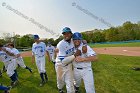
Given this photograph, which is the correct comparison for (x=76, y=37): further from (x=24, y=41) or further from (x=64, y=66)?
(x=24, y=41)

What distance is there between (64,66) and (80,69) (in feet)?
1.69

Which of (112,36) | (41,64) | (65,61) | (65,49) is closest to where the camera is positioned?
(65,61)

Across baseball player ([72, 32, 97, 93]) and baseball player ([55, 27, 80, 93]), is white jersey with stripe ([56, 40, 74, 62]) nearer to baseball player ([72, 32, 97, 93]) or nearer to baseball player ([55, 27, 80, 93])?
baseball player ([55, 27, 80, 93])

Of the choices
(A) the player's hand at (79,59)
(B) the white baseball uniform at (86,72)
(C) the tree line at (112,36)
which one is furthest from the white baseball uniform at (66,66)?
(C) the tree line at (112,36)

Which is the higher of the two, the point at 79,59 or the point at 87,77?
the point at 79,59

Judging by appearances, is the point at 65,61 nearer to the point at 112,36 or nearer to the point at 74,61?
the point at 74,61

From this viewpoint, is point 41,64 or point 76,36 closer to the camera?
point 76,36

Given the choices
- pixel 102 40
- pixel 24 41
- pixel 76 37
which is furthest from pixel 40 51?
pixel 102 40

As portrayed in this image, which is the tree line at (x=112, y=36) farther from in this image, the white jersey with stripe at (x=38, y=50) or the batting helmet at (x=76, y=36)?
the batting helmet at (x=76, y=36)

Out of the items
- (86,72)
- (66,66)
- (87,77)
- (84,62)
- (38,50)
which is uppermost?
(38,50)

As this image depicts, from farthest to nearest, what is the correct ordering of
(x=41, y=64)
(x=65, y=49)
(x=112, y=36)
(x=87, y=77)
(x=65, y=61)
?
(x=112, y=36)
(x=41, y=64)
(x=65, y=49)
(x=65, y=61)
(x=87, y=77)

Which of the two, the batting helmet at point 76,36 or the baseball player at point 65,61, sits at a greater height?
the batting helmet at point 76,36

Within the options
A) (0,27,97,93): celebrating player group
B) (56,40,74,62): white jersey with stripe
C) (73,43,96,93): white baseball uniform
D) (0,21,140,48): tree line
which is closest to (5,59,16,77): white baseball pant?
(0,27,97,93): celebrating player group

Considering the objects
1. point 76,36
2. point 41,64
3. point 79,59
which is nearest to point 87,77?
point 79,59
